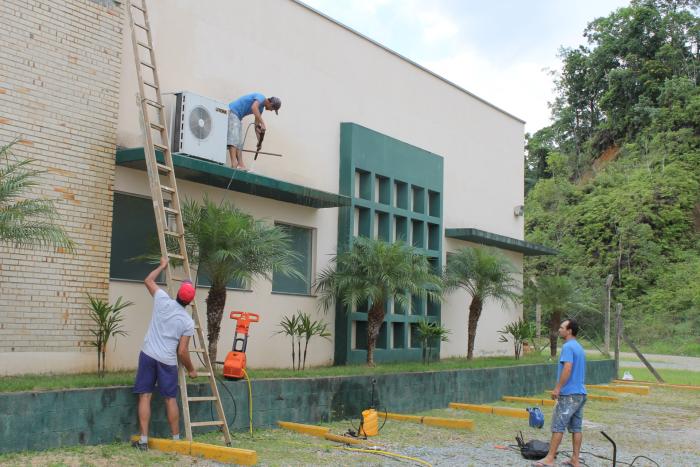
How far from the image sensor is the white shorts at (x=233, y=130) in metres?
13.5

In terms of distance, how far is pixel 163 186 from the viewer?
1037 centimetres

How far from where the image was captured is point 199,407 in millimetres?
10055

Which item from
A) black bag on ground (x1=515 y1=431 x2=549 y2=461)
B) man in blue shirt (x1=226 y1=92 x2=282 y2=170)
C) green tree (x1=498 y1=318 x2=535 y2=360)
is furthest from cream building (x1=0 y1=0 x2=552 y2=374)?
black bag on ground (x1=515 y1=431 x2=549 y2=461)

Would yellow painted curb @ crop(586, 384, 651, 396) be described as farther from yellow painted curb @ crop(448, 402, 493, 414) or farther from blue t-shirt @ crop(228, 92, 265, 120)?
blue t-shirt @ crop(228, 92, 265, 120)

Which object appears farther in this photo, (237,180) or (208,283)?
(208,283)

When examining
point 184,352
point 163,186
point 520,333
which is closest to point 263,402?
point 184,352

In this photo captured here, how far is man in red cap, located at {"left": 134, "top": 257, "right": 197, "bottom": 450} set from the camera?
9039mm

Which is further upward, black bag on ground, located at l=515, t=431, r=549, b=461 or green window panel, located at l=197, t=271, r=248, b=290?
green window panel, located at l=197, t=271, r=248, b=290

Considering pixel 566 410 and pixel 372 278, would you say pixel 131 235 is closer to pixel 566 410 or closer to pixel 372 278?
pixel 372 278

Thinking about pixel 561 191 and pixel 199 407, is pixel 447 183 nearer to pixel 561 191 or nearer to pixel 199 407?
pixel 199 407

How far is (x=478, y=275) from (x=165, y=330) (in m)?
10.7

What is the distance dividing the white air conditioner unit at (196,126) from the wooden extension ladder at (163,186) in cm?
29

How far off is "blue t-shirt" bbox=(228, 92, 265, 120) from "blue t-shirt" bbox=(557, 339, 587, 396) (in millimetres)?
7057

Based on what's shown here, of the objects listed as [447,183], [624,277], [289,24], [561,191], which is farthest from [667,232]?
[289,24]
